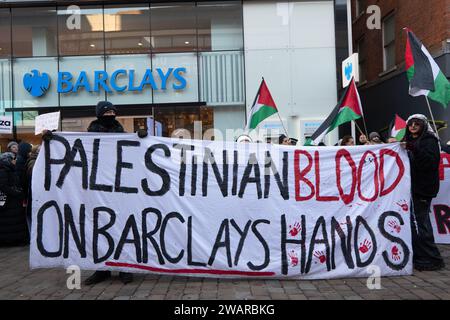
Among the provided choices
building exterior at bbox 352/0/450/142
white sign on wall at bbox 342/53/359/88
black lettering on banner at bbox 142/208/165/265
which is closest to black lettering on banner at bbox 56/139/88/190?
black lettering on banner at bbox 142/208/165/265

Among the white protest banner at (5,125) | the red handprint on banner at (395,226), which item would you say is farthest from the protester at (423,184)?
the white protest banner at (5,125)

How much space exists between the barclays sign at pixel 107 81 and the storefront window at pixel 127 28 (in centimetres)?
91

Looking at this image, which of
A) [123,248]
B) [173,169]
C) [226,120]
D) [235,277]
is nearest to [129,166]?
[173,169]

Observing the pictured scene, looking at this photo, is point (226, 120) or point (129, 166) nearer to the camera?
point (129, 166)

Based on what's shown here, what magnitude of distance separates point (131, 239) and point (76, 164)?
1.07m

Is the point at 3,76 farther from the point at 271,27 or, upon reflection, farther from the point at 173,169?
the point at 173,169

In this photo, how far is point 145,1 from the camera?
15445mm

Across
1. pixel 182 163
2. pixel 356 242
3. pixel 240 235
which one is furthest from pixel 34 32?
pixel 356 242

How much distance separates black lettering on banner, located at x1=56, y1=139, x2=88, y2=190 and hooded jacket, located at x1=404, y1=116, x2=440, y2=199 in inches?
155

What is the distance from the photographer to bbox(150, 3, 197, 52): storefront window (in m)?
15.4

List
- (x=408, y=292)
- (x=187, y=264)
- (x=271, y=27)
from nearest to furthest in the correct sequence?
(x=408, y=292) < (x=187, y=264) < (x=271, y=27)

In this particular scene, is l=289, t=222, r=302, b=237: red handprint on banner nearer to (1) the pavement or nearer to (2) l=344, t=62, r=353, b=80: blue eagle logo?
(1) the pavement

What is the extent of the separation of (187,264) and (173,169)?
3.58ft

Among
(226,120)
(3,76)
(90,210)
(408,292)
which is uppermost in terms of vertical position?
(3,76)
